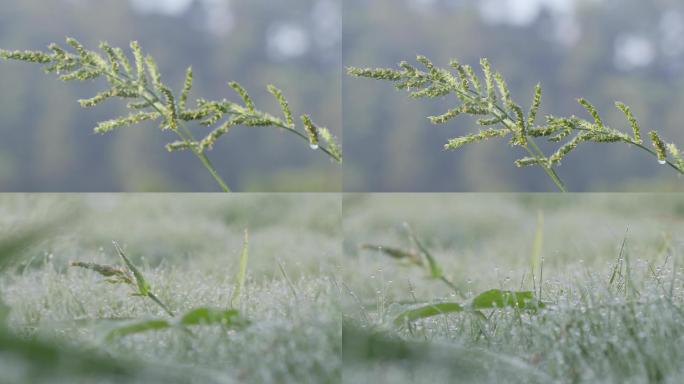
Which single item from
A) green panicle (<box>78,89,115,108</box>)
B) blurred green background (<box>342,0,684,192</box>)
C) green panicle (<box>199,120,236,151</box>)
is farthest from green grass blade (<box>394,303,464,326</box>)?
blurred green background (<box>342,0,684,192</box>)

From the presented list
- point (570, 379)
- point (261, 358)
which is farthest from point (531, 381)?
point (261, 358)

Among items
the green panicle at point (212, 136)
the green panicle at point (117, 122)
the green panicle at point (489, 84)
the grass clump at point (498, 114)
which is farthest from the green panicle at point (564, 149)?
the green panicle at point (117, 122)

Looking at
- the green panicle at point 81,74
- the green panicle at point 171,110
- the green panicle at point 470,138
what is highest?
the green panicle at point 81,74

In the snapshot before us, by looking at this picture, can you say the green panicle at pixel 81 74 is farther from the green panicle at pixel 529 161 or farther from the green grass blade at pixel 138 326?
the green panicle at pixel 529 161

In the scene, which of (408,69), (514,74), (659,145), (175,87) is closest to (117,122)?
(408,69)

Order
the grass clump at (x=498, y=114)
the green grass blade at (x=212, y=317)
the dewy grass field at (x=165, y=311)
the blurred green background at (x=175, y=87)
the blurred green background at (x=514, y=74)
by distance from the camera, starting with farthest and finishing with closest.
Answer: the blurred green background at (x=514, y=74) < the blurred green background at (x=175, y=87) < the grass clump at (x=498, y=114) < the green grass blade at (x=212, y=317) < the dewy grass field at (x=165, y=311)

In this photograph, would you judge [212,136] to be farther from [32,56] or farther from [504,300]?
[504,300]

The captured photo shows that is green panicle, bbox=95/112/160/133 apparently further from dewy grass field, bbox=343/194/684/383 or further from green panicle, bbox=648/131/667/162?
green panicle, bbox=648/131/667/162
